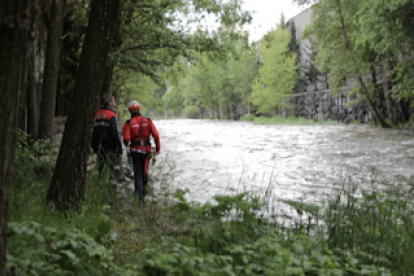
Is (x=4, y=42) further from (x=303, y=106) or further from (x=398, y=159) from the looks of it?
(x=303, y=106)

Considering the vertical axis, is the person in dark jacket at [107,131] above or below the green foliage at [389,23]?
below

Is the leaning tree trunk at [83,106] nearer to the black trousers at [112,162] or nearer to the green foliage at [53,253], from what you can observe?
the green foliage at [53,253]

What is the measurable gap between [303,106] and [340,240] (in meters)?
38.8

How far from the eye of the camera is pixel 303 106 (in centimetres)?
4128

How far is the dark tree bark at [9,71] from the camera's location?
6.85 ft

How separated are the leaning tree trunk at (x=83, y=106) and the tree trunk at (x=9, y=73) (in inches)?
77.9

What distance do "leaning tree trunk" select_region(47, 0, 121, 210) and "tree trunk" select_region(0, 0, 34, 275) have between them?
6.49 feet

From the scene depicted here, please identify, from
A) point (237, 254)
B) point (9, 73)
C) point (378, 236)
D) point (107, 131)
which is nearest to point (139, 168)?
point (107, 131)

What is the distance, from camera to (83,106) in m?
4.21

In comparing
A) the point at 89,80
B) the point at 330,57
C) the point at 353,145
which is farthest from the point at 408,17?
the point at 89,80

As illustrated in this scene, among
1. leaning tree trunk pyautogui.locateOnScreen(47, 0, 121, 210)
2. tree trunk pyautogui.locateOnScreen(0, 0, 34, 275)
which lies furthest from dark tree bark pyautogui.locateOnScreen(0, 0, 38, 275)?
leaning tree trunk pyautogui.locateOnScreen(47, 0, 121, 210)

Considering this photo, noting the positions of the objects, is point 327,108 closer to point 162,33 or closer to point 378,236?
point 162,33

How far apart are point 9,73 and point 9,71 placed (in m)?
0.01

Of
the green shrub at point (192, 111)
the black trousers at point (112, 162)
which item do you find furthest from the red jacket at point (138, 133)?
the green shrub at point (192, 111)
